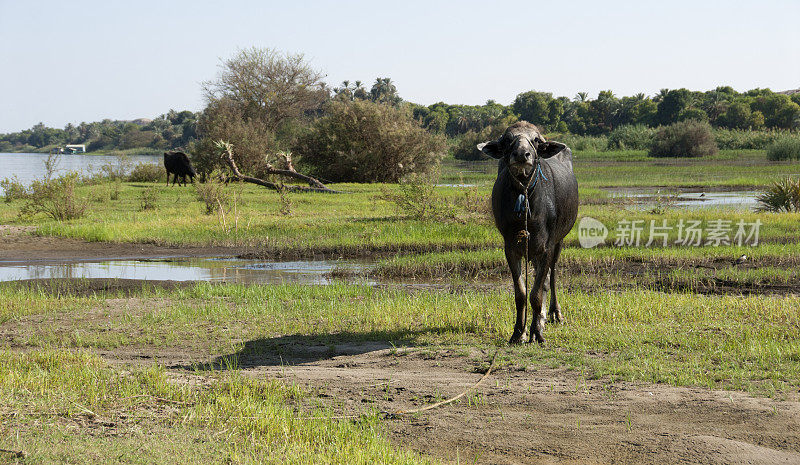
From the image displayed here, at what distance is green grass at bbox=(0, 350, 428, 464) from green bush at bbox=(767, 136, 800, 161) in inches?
1939

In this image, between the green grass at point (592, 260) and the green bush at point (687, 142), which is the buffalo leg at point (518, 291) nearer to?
the green grass at point (592, 260)

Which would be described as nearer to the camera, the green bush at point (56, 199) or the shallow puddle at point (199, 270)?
the shallow puddle at point (199, 270)

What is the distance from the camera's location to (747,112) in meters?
79.2

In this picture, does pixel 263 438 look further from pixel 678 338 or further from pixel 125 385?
pixel 678 338

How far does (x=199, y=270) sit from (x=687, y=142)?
49953 millimetres

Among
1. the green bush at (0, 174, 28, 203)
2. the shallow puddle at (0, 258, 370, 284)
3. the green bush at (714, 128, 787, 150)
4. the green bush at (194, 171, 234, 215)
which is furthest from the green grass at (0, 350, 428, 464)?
the green bush at (714, 128, 787, 150)

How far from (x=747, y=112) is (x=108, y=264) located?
7877cm

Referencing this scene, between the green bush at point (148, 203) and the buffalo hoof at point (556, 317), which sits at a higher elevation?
the green bush at point (148, 203)

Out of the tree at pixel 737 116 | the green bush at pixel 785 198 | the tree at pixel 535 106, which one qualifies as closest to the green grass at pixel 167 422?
the green bush at pixel 785 198

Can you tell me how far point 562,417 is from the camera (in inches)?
208

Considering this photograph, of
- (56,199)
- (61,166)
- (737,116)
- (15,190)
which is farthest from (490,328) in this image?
(737,116)

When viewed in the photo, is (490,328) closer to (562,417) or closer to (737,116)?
(562,417)

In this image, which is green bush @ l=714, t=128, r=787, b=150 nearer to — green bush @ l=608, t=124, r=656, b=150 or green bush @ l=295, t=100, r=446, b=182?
green bush @ l=608, t=124, r=656, b=150

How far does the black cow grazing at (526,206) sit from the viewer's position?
7156mm
